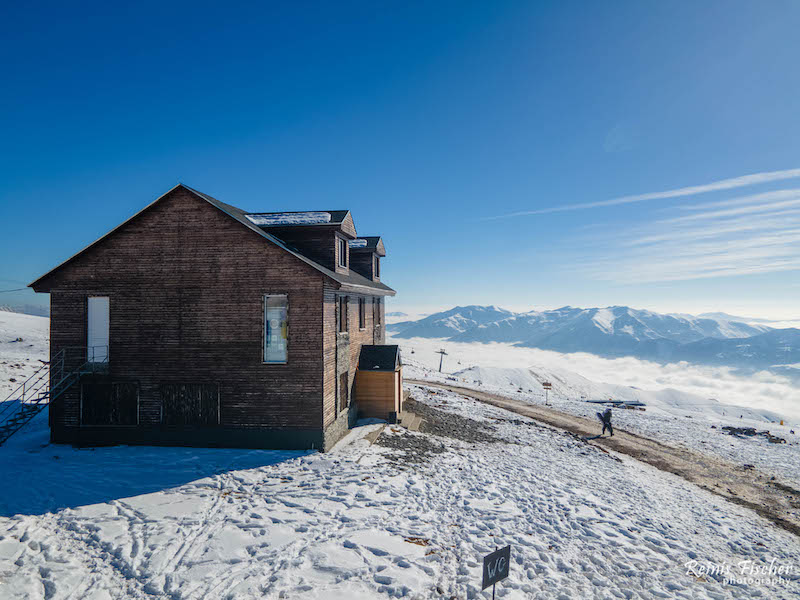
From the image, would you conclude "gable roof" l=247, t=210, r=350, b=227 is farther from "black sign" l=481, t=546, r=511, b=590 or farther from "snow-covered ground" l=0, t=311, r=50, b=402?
"snow-covered ground" l=0, t=311, r=50, b=402

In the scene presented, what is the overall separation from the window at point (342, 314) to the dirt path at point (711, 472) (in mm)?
16423

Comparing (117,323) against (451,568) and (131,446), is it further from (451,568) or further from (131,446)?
(451,568)

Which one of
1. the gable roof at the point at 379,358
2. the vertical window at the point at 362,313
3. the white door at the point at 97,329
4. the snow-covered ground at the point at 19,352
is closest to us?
the white door at the point at 97,329

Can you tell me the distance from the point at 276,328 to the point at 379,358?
7668 millimetres

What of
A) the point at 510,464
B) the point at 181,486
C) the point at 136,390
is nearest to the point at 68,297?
the point at 136,390

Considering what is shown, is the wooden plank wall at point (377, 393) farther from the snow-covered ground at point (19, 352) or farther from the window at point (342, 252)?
the snow-covered ground at point (19, 352)

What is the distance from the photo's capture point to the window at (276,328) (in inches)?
629

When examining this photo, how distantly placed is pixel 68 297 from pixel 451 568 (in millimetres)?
18916

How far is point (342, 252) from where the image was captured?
20.2 metres

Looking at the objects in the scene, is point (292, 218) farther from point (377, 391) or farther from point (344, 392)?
point (377, 391)

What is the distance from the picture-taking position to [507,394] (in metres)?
39.9

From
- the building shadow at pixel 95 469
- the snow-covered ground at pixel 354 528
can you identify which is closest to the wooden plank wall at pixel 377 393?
the snow-covered ground at pixel 354 528

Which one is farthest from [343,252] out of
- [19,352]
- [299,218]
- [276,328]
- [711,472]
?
[19,352]

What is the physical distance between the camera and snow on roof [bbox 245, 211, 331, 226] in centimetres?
1922
